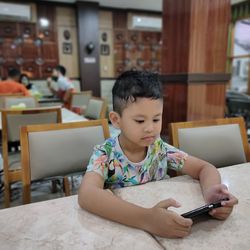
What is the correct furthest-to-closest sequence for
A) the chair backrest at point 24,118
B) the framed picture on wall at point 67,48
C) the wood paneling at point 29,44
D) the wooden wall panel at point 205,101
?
the framed picture on wall at point 67,48, the wood paneling at point 29,44, the wooden wall panel at point 205,101, the chair backrest at point 24,118

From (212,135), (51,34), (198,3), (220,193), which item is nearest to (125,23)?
(51,34)

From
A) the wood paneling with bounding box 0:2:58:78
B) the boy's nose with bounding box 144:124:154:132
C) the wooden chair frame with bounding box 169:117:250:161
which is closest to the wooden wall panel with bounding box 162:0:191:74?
the wooden chair frame with bounding box 169:117:250:161

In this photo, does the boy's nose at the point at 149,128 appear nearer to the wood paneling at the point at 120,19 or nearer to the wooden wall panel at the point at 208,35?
the wooden wall panel at the point at 208,35

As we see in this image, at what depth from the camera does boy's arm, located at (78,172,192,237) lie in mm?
576

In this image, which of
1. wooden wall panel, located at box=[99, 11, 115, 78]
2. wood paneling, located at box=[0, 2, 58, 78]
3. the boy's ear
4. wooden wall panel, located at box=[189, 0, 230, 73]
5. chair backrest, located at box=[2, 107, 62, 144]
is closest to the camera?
the boy's ear

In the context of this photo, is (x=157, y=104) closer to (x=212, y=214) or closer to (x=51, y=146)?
(x=212, y=214)

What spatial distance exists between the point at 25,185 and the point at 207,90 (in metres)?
2.14

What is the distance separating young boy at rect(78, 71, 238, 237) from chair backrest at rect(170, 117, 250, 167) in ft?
0.74

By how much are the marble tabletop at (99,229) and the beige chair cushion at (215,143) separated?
0.46 metres

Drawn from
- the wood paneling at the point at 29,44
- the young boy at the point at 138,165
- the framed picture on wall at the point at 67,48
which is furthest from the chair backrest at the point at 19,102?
the framed picture on wall at the point at 67,48

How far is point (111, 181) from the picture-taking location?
0.95m

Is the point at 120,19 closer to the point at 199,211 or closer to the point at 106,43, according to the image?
the point at 106,43

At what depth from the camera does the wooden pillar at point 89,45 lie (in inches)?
247

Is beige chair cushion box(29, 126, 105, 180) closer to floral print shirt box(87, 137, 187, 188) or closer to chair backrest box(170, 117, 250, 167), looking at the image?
floral print shirt box(87, 137, 187, 188)
